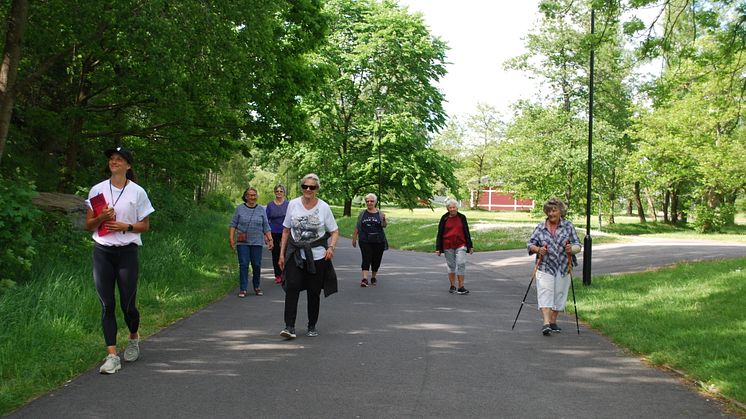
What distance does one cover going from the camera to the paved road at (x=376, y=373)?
15.7 ft

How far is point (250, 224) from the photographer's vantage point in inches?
442

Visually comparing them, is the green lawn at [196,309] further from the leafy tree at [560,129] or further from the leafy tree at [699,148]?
the leafy tree at [560,129]

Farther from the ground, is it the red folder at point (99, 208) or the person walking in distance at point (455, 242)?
the red folder at point (99, 208)

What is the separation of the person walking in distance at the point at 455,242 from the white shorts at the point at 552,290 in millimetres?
3569

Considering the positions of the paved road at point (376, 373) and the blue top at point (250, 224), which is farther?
the blue top at point (250, 224)

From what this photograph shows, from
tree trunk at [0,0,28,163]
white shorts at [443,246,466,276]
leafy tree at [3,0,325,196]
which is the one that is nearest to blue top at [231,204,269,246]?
leafy tree at [3,0,325,196]

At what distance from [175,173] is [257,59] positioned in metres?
11.2

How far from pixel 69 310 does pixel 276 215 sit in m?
5.38

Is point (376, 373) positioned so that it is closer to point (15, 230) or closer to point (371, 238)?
point (15, 230)

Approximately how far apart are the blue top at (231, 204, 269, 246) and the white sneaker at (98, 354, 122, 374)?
5.46 metres

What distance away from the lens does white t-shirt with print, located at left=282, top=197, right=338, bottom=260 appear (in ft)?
25.2

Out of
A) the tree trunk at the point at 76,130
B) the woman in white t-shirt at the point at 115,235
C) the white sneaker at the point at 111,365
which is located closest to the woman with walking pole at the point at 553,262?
the woman in white t-shirt at the point at 115,235

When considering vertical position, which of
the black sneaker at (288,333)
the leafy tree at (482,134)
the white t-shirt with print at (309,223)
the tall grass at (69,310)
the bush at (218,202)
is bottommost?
the black sneaker at (288,333)

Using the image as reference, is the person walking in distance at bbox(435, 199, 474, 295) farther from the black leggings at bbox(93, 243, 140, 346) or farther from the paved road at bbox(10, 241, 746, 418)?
the black leggings at bbox(93, 243, 140, 346)
